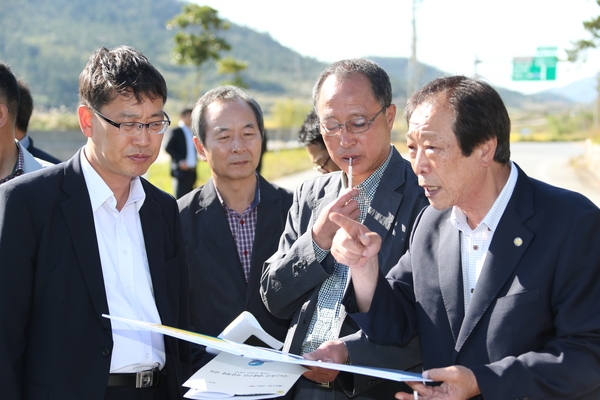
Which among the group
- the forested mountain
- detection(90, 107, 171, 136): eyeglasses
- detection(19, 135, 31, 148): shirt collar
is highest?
the forested mountain

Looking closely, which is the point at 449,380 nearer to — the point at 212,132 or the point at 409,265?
the point at 409,265

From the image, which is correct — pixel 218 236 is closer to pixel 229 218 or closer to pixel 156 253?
pixel 229 218

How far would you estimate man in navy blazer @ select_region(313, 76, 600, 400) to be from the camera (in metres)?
2.18

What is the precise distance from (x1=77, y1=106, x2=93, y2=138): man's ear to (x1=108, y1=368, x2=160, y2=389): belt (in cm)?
100

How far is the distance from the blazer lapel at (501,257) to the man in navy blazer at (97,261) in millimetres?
1290

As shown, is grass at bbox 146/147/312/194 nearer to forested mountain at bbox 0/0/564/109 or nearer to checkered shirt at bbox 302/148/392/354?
checkered shirt at bbox 302/148/392/354

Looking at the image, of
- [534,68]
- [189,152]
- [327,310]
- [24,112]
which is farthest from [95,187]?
[534,68]

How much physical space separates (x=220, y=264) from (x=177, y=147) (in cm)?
893

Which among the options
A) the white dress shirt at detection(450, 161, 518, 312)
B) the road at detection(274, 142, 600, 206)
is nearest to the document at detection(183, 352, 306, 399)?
the white dress shirt at detection(450, 161, 518, 312)

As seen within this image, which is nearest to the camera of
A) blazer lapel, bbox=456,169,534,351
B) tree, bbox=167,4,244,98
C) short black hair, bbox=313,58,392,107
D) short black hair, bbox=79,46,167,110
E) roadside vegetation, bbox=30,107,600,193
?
blazer lapel, bbox=456,169,534,351

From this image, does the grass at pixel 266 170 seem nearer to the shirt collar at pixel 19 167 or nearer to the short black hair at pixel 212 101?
the short black hair at pixel 212 101

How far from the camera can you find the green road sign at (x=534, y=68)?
30797 millimetres

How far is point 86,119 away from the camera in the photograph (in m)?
2.84

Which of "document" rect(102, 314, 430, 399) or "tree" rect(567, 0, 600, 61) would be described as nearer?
"document" rect(102, 314, 430, 399)
